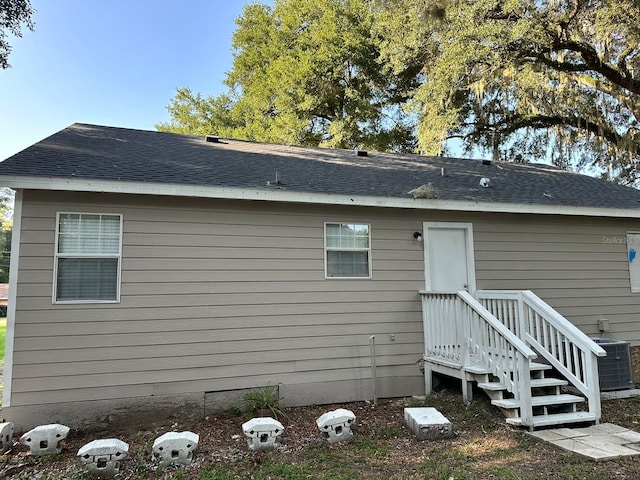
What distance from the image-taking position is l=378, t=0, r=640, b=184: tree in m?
9.57

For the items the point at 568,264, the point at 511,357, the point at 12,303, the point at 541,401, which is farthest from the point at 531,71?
the point at 12,303

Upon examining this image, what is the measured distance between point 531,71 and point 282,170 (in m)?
7.88

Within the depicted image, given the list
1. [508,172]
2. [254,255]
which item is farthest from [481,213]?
[254,255]

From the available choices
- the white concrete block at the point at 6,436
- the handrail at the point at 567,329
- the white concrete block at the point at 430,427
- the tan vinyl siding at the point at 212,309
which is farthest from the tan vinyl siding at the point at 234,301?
the white concrete block at the point at 430,427

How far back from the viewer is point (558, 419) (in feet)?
15.0

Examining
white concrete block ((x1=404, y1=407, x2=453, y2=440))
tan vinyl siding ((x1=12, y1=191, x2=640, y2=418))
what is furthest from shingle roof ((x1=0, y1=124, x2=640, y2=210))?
white concrete block ((x1=404, y1=407, x2=453, y2=440))

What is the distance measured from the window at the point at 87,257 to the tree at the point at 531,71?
23.7 feet

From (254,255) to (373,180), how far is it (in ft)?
7.67

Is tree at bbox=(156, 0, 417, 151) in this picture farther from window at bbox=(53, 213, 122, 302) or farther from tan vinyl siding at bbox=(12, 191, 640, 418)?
window at bbox=(53, 213, 122, 302)

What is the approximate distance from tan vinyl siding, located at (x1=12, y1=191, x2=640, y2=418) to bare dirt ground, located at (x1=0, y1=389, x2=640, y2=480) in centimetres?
62

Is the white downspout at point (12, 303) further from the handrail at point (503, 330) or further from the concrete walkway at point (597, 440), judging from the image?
the concrete walkway at point (597, 440)

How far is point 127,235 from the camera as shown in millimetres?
5086

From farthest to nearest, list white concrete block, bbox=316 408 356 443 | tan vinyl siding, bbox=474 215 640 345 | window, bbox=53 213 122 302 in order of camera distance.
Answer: tan vinyl siding, bbox=474 215 640 345 → window, bbox=53 213 122 302 → white concrete block, bbox=316 408 356 443

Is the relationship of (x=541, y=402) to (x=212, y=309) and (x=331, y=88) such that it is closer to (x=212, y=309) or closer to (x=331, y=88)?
(x=212, y=309)
